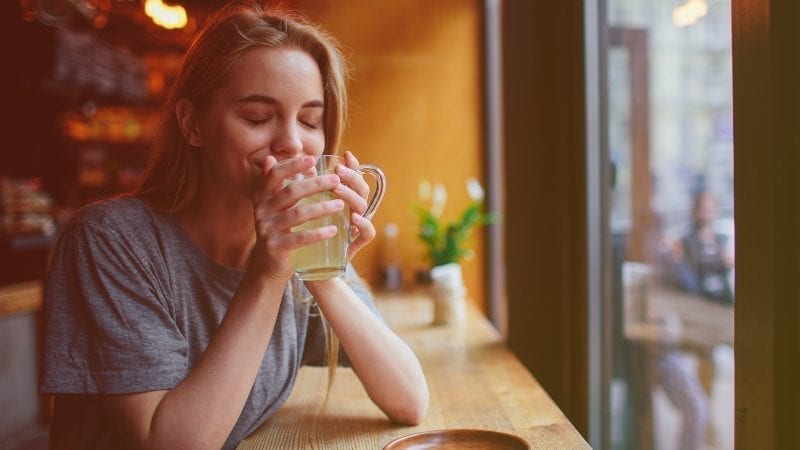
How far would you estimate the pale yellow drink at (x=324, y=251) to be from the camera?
1.01m

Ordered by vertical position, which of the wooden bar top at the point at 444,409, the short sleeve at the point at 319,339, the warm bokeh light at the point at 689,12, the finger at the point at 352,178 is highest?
the warm bokeh light at the point at 689,12

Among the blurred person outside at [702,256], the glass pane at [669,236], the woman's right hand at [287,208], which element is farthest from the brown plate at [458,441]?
the blurred person outside at [702,256]

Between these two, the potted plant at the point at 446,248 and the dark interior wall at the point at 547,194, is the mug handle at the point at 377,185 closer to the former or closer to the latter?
the dark interior wall at the point at 547,194

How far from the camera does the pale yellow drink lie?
3.31 ft

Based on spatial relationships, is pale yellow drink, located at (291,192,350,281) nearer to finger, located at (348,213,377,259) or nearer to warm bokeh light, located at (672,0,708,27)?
finger, located at (348,213,377,259)

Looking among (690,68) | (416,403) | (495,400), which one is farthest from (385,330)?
(690,68)

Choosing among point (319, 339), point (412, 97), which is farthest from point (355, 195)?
point (412, 97)

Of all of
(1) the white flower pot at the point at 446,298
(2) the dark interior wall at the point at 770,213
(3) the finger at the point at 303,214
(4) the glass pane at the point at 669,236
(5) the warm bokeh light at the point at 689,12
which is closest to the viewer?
(2) the dark interior wall at the point at 770,213

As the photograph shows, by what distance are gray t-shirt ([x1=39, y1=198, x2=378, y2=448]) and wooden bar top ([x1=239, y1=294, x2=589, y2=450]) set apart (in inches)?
3.2

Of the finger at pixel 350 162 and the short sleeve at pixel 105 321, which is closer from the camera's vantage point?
the short sleeve at pixel 105 321

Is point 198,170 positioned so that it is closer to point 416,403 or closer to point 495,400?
point 416,403

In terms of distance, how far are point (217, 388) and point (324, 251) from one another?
25cm

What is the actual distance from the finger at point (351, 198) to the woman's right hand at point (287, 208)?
24 mm

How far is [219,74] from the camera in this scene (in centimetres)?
117
